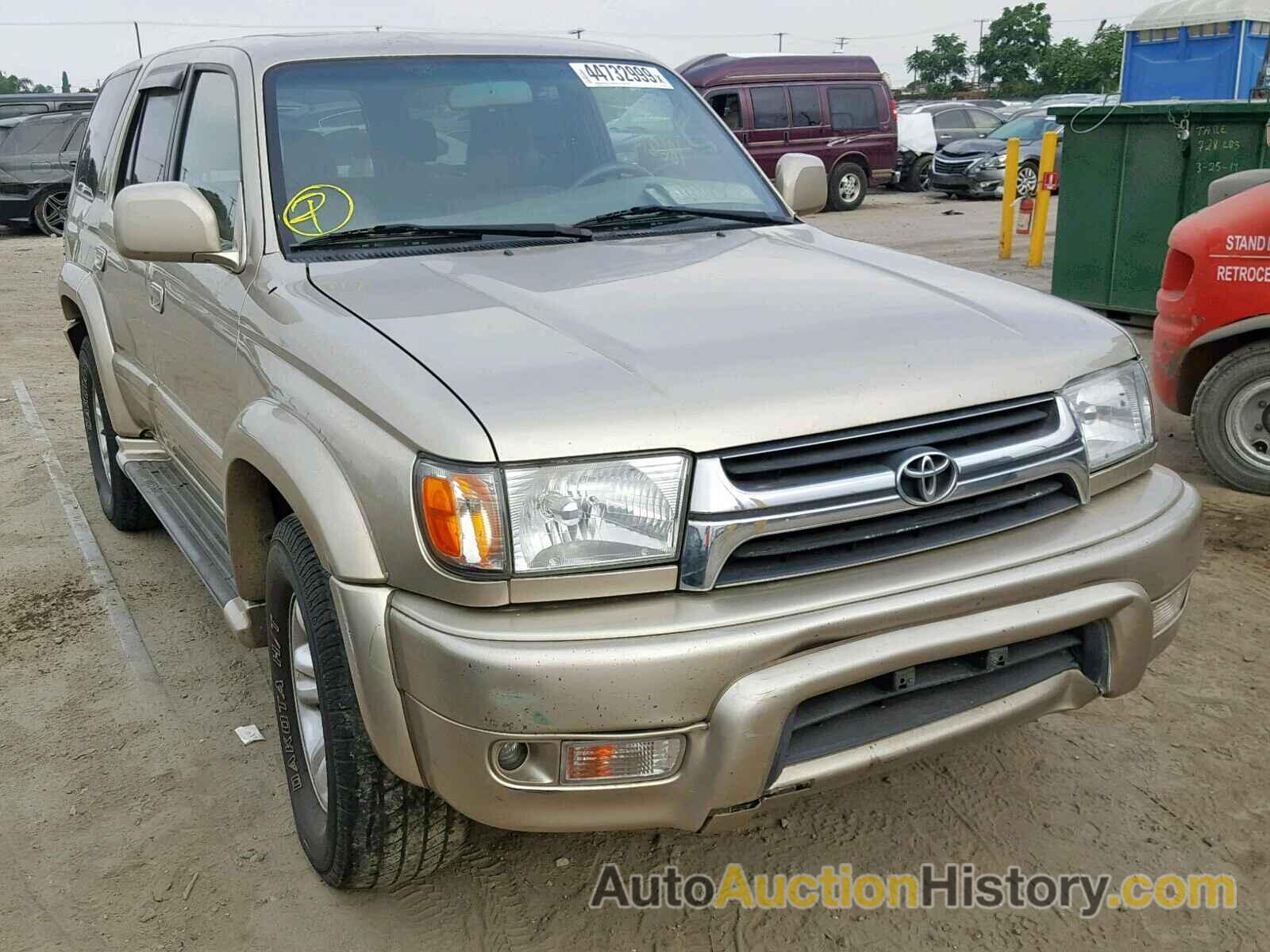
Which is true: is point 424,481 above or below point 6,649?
above

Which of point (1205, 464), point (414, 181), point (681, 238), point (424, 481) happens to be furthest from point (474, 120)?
point (1205, 464)

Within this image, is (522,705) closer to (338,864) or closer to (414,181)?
(338,864)

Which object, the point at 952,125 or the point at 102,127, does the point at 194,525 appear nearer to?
the point at 102,127

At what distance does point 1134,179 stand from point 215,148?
263 inches

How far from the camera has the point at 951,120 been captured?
23188mm

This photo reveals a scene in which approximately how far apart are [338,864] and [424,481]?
96cm

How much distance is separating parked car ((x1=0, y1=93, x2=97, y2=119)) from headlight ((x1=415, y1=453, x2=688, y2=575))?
723 inches

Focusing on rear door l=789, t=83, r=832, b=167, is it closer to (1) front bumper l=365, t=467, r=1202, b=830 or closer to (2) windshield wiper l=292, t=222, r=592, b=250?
(2) windshield wiper l=292, t=222, r=592, b=250

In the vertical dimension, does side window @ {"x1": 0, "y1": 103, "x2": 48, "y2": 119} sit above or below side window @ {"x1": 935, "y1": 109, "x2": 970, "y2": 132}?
above

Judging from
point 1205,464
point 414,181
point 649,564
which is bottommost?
point 1205,464

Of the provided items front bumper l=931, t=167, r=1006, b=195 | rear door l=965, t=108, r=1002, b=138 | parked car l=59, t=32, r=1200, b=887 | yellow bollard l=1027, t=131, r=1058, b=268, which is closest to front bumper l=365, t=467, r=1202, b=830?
parked car l=59, t=32, r=1200, b=887

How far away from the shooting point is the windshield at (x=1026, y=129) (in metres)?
19.7

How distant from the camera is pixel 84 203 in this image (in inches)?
191

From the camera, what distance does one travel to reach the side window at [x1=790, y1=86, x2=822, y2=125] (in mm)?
19281
